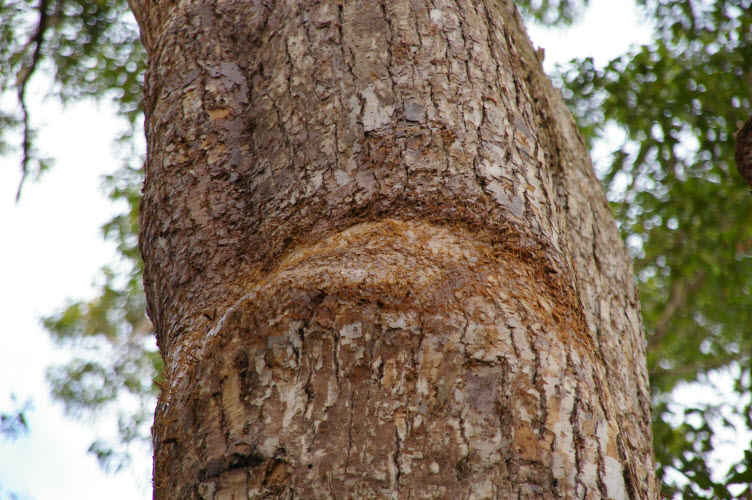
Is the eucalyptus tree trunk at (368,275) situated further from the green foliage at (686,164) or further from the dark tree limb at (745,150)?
the green foliage at (686,164)

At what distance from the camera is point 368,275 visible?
3.90 feet

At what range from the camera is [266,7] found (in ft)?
6.00

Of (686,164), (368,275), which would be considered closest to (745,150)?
(368,275)

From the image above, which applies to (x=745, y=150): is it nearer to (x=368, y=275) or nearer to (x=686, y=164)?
(x=368, y=275)

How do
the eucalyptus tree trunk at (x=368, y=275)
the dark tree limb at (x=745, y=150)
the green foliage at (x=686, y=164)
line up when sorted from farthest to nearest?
the green foliage at (x=686, y=164) < the dark tree limb at (x=745, y=150) < the eucalyptus tree trunk at (x=368, y=275)

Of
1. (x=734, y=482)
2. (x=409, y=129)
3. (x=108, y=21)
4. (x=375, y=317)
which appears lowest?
(x=734, y=482)

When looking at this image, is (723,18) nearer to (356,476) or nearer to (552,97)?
(552,97)

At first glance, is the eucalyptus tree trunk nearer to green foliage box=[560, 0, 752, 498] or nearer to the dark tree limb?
the dark tree limb

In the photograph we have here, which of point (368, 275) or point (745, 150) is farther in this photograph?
point (745, 150)

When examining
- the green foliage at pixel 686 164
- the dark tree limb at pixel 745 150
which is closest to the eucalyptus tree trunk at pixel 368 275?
the dark tree limb at pixel 745 150

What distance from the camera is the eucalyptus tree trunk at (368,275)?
3.49 feet

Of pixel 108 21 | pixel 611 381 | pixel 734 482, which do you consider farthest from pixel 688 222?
pixel 108 21

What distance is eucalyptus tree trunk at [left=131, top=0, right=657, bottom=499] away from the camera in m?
1.06

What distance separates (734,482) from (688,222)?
76.0 inches
